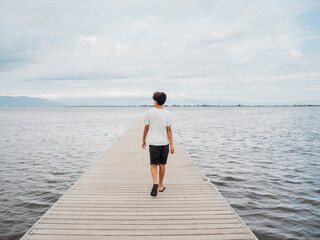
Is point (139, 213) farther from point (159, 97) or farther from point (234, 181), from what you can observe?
point (234, 181)

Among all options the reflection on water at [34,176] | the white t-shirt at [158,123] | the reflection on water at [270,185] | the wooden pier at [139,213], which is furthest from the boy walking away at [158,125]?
the reflection on water at [34,176]

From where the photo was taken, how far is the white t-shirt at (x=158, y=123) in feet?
17.1

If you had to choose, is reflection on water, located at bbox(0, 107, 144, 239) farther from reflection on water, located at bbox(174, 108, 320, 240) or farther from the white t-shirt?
reflection on water, located at bbox(174, 108, 320, 240)

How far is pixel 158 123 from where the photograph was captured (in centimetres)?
523

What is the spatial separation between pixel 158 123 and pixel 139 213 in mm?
1768

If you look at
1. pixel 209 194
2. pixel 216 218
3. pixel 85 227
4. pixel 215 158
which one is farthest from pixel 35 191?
pixel 215 158

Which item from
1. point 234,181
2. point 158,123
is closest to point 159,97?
point 158,123

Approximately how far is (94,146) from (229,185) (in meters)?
11.1

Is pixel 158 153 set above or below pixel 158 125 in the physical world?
below

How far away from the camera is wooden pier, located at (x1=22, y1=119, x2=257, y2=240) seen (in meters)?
3.94

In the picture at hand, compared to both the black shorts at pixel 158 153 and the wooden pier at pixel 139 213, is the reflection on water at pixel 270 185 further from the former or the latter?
the black shorts at pixel 158 153

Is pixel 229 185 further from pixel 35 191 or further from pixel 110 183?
pixel 35 191

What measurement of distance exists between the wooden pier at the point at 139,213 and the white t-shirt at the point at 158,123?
125 centimetres

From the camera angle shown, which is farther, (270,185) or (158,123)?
(270,185)
